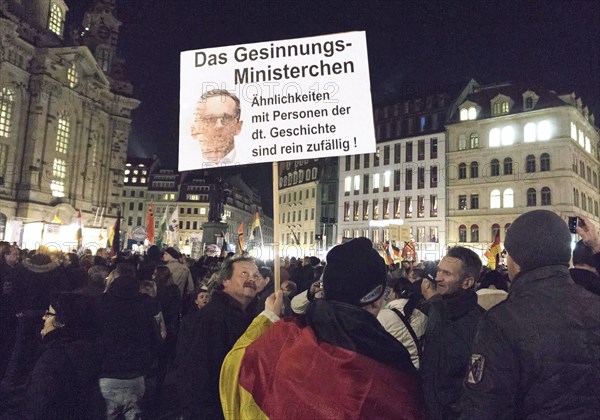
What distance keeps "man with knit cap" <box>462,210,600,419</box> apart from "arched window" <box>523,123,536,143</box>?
52.1 metres

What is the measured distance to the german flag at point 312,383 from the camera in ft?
6.52

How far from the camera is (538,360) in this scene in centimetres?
206

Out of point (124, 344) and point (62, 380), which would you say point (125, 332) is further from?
point (62, 380)

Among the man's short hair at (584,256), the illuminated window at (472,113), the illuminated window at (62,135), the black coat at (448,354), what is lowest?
the black coat at (448,354)

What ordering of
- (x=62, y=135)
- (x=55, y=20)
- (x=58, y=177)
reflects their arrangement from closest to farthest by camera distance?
(x=58, y=177)
(x=62, y=135)
(x=55, y=20)

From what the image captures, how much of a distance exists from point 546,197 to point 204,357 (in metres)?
51.0

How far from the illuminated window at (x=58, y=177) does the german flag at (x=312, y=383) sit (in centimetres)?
5793

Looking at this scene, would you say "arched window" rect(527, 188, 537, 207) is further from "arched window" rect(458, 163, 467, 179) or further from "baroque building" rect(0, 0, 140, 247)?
"baroque building" rect(0, 0, 140, 247)

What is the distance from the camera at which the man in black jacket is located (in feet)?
10.3

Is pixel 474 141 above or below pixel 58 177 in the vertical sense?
above

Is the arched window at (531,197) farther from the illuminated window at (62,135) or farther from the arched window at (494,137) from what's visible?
Result: the illuminated window at (62,135)

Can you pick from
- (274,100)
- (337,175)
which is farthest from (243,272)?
(337,175)

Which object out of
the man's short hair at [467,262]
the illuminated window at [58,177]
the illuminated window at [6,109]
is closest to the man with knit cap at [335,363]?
the man's short hair at [467,262]

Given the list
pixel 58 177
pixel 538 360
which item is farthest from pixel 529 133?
pixel 58 177
